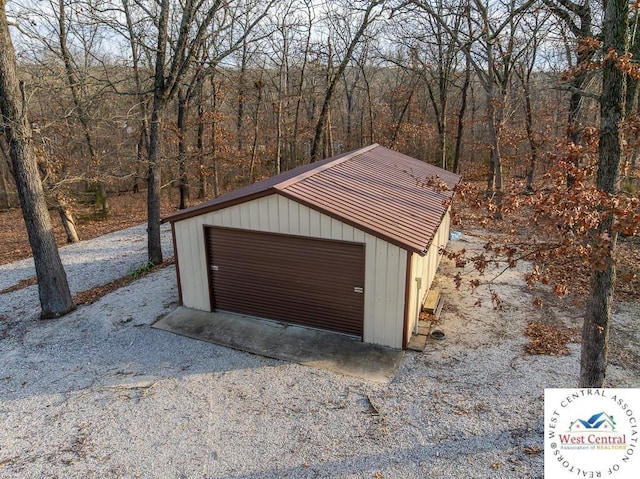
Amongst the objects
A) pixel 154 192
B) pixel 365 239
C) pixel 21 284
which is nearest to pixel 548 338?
pixel 365 239

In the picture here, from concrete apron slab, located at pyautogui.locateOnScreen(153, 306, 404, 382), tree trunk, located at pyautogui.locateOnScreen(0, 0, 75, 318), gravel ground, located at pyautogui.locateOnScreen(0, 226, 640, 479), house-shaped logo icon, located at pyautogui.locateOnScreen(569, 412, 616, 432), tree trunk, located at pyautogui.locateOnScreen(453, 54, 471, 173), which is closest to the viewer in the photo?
house-shaped logo icon, located at pyautogui.locateOnScreen(569, 412, 616, 432)

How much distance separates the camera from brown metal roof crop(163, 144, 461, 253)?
23.3 ft

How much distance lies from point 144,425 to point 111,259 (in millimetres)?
9003

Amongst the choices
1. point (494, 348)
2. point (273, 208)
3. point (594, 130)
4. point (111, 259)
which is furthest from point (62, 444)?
point (111, 259)

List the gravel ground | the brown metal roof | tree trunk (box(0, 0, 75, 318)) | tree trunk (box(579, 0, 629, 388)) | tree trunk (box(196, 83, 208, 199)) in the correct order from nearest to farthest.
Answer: tree trunk (box(579, 0, 629, 388)) → the gravel ground → the brown metal roof → tree trunk (box(0, 0, 75, 318)) → tree trunk (box(196, 83, 208, 199))

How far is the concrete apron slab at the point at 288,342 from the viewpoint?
6758 millimetres

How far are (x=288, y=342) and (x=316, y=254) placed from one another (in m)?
1.71

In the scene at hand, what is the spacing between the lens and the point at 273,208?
25.0 ft

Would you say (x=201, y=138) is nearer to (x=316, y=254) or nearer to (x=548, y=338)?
(x=316, y=254)

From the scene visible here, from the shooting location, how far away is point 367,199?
8.30m

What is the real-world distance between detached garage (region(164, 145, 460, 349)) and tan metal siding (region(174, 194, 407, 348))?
18mm

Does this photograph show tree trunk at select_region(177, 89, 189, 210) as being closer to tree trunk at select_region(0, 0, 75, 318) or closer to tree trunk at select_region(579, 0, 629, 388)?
tree trunk at select_region(0, 0, 75, 318)

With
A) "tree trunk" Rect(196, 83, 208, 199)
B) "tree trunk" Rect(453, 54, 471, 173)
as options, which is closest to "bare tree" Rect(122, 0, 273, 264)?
"tree trunk" Rect(196, 83, 208, 199)
